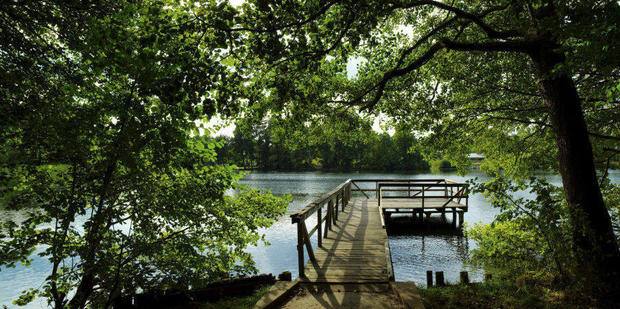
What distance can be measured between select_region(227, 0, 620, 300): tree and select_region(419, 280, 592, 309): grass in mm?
520

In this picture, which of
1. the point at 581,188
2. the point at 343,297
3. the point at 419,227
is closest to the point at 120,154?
the point at 343,297

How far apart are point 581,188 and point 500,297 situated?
2.26 metres

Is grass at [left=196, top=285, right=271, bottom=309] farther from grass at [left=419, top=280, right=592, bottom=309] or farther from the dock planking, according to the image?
grass at [left=419, top=280, right=592, bottom=309]

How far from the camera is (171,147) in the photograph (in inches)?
134

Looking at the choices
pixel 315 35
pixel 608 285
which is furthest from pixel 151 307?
pixel 608 285

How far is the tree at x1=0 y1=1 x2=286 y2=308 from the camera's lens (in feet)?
10.8

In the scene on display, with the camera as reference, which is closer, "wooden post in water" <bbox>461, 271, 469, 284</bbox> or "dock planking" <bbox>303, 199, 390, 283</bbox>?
"dock planking" <bbox>303, 199, 390, 283</bbox>

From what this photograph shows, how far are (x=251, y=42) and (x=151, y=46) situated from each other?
1362 millimetres

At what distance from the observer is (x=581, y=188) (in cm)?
470

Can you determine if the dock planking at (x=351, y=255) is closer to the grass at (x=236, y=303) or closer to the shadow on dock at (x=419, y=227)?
the grass at (x=236, y=303)

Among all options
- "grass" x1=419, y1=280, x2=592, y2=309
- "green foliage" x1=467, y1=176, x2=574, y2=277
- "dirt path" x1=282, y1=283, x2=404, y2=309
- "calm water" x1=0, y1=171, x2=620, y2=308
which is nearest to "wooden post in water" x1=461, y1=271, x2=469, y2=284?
"grass" x1=419, y1=280, x2=592, y2=309

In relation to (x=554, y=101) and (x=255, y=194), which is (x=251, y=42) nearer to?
(x=255, y=194)

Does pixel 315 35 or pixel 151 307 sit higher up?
pixel 315 35

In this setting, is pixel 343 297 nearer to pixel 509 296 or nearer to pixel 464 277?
pixel 509 296
